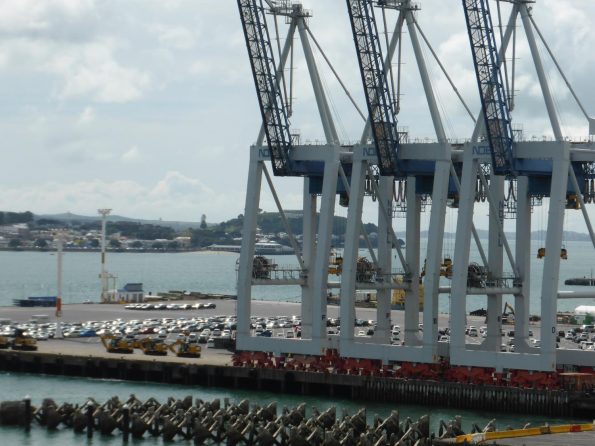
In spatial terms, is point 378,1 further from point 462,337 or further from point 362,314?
point 362,314

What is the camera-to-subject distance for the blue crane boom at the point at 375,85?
3381 inches

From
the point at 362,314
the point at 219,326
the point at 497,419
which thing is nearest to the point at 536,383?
the point at 497,419

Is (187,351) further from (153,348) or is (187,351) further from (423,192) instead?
(423,192)

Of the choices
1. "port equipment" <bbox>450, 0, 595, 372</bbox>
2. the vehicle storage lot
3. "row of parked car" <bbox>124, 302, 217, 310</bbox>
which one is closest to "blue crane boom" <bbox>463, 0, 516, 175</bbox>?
"port equipment" <bbox>450, 0, 595, 372</bbox>

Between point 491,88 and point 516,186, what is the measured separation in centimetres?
594

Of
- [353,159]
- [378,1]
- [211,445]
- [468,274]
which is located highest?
[378,1]

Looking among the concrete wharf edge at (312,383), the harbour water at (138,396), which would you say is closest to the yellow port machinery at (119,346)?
the concrete wharf edge at (312,383)

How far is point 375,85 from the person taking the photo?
8662cm

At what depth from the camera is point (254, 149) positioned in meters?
92.1

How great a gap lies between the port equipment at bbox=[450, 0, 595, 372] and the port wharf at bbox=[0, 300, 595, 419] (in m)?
2.13

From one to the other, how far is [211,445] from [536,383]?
17.9m

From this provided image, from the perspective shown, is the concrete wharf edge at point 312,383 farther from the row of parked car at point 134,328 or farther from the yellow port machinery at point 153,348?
the row of parked car at point 134,328

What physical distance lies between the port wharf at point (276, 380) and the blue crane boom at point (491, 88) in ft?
36.0

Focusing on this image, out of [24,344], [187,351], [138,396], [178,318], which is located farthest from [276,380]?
[178,318]
